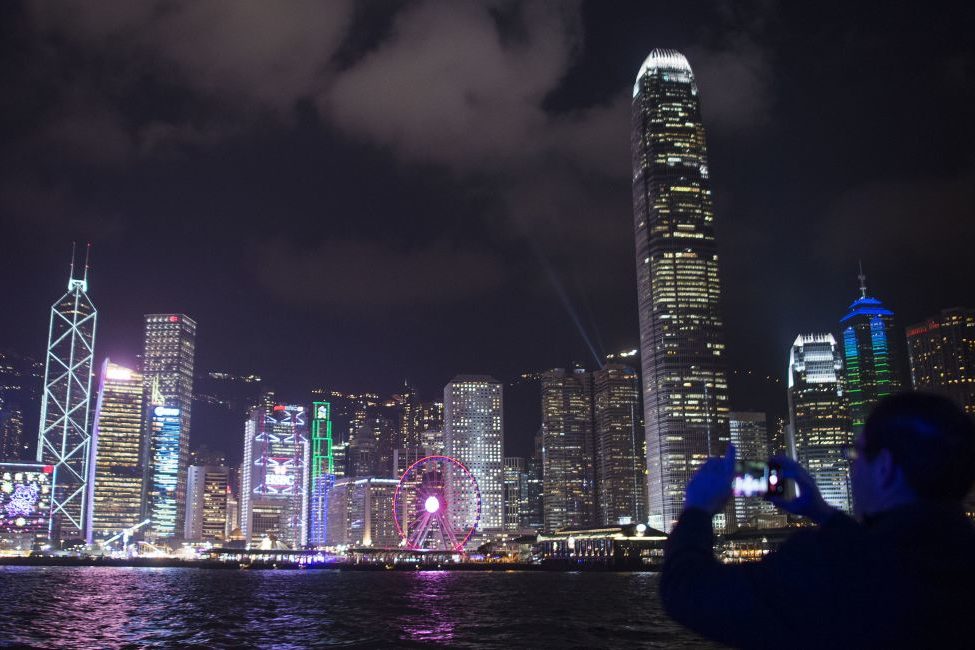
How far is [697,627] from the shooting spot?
6.64 feet

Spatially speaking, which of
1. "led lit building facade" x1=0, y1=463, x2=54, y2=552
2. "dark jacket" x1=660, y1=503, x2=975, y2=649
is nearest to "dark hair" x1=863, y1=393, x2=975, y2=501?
"dark jacket" x1=660, y1=503, x2=975, y2=649

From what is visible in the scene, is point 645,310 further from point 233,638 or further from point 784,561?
point 784,561

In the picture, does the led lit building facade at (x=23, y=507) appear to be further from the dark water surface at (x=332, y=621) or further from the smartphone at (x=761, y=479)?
the smartphone at (x=761, y=479)

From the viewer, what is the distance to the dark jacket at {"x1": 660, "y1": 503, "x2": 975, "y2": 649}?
1.92 m

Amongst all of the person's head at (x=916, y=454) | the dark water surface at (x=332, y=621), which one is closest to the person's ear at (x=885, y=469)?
the person's head at (x=916, y=454)

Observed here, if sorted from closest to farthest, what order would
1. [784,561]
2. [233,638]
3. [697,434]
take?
[784,561], [233,638], [697,434]

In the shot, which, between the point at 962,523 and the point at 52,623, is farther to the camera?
the point at 52,623

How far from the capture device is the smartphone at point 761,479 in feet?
8.48

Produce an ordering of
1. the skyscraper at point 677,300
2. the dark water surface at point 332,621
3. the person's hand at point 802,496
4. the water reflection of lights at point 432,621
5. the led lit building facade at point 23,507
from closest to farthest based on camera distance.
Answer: the person's hand at point 802,496 < the dark water surface at point 332,621 < the water reflection of lights at point 432,621 < the led lit building facade at point 23,507 < the skyscraper at point 677,300

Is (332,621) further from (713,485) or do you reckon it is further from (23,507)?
(23,507)

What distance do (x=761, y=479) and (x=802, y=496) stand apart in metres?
0.13

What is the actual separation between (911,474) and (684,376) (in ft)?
619

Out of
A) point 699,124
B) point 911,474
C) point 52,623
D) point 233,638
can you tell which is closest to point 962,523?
point 911,474

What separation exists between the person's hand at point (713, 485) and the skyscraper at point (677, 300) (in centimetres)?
18402
